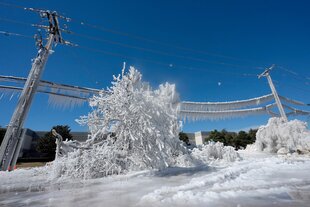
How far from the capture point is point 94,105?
19.9 feet

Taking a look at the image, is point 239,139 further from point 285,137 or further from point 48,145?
point 48,145

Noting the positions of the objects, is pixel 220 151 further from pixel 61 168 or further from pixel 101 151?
pixel 61 168

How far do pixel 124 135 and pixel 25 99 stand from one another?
538 cm

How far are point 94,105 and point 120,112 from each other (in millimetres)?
1121

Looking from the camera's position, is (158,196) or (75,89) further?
(75,89)

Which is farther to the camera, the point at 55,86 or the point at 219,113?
the point at 219,113

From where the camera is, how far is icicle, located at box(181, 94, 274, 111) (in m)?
14.7

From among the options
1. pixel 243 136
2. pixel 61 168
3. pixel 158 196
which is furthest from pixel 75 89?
pixel 243 136

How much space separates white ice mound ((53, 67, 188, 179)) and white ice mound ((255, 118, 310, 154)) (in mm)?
12177

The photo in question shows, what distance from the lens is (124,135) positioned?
570 centimetres

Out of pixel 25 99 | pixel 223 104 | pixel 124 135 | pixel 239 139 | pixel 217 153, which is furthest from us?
pixel 239 139

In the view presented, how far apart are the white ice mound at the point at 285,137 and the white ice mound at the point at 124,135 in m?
12.2

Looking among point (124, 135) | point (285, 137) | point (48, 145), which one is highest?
point (48, 145)

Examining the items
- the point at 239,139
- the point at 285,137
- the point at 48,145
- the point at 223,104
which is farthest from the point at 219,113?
the point at 48,145
